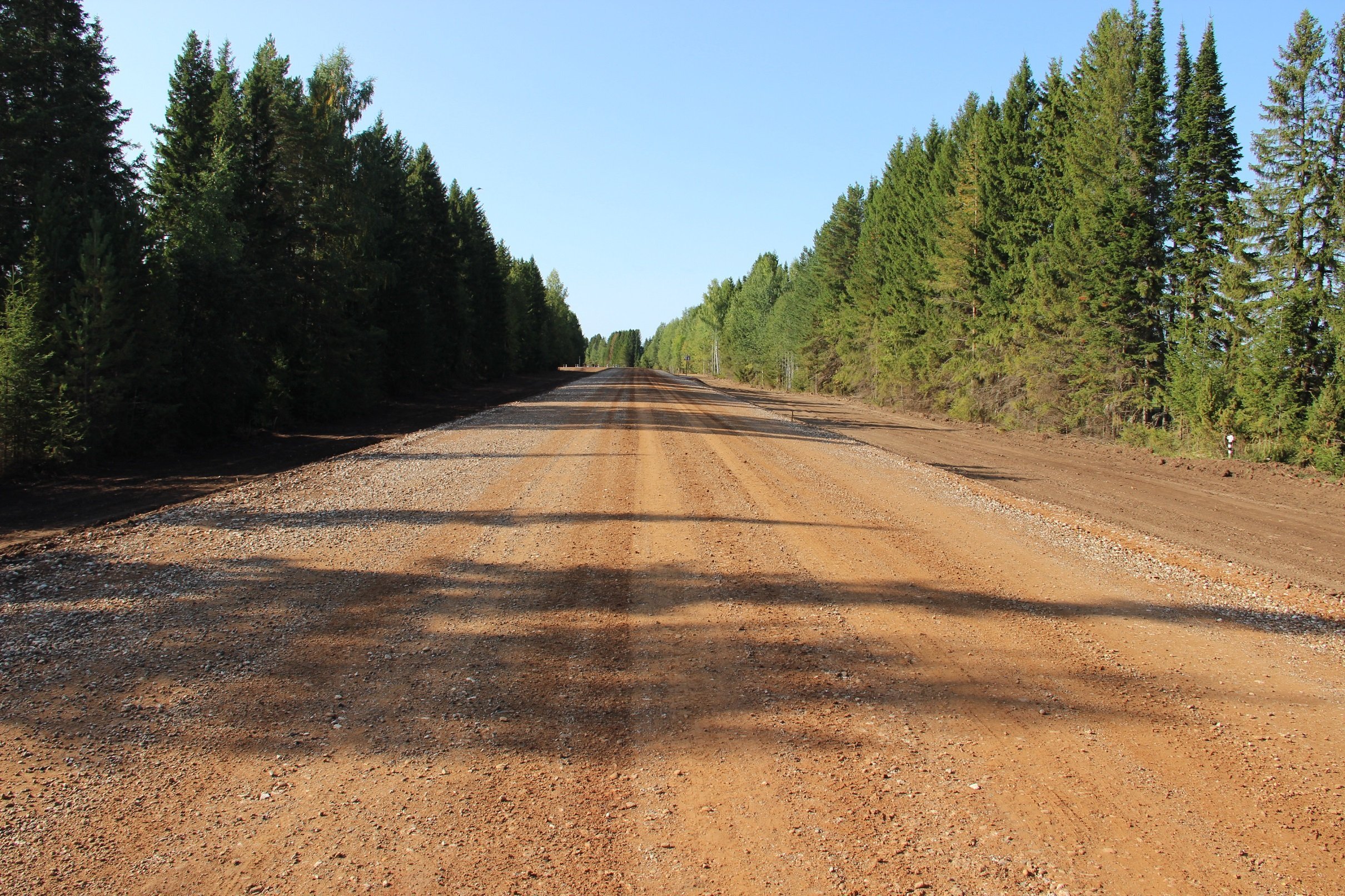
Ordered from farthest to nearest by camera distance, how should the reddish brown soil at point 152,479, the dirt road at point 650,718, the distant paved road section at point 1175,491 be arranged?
the distant paved road section at point 1175,491, the reddish brown soil at point 152,479, the dirt road at point 650,718

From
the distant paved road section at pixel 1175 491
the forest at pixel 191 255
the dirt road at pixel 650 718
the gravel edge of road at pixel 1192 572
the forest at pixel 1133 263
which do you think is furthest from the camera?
the forest at pixel 1133 263

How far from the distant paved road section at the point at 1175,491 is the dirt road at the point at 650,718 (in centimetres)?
312

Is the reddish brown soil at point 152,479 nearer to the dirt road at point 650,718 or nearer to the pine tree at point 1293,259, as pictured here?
the dirt road at point 650,718

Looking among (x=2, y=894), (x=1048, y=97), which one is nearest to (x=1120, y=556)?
(x=2, y=894)

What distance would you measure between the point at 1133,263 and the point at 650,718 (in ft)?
82.8

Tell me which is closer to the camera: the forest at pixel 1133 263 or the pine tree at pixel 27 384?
the pine tree at pixel 27 384

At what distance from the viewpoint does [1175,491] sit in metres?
14.2

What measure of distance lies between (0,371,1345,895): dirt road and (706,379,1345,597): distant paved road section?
3120 millimetres

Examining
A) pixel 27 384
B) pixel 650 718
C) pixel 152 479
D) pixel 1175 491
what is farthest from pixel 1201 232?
pixel 27 384

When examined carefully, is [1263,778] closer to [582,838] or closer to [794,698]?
[794,698]

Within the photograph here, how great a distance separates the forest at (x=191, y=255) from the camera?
42.5ft

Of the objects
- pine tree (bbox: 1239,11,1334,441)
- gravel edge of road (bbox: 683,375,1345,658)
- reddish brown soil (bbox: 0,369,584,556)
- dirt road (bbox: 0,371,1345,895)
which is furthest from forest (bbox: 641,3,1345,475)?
reddish brown soil (bbox: 0,369,584,556)

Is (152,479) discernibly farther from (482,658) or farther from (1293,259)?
(1293,259)

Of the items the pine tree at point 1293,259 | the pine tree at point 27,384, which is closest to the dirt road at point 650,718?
the pine tree at point 27,384
